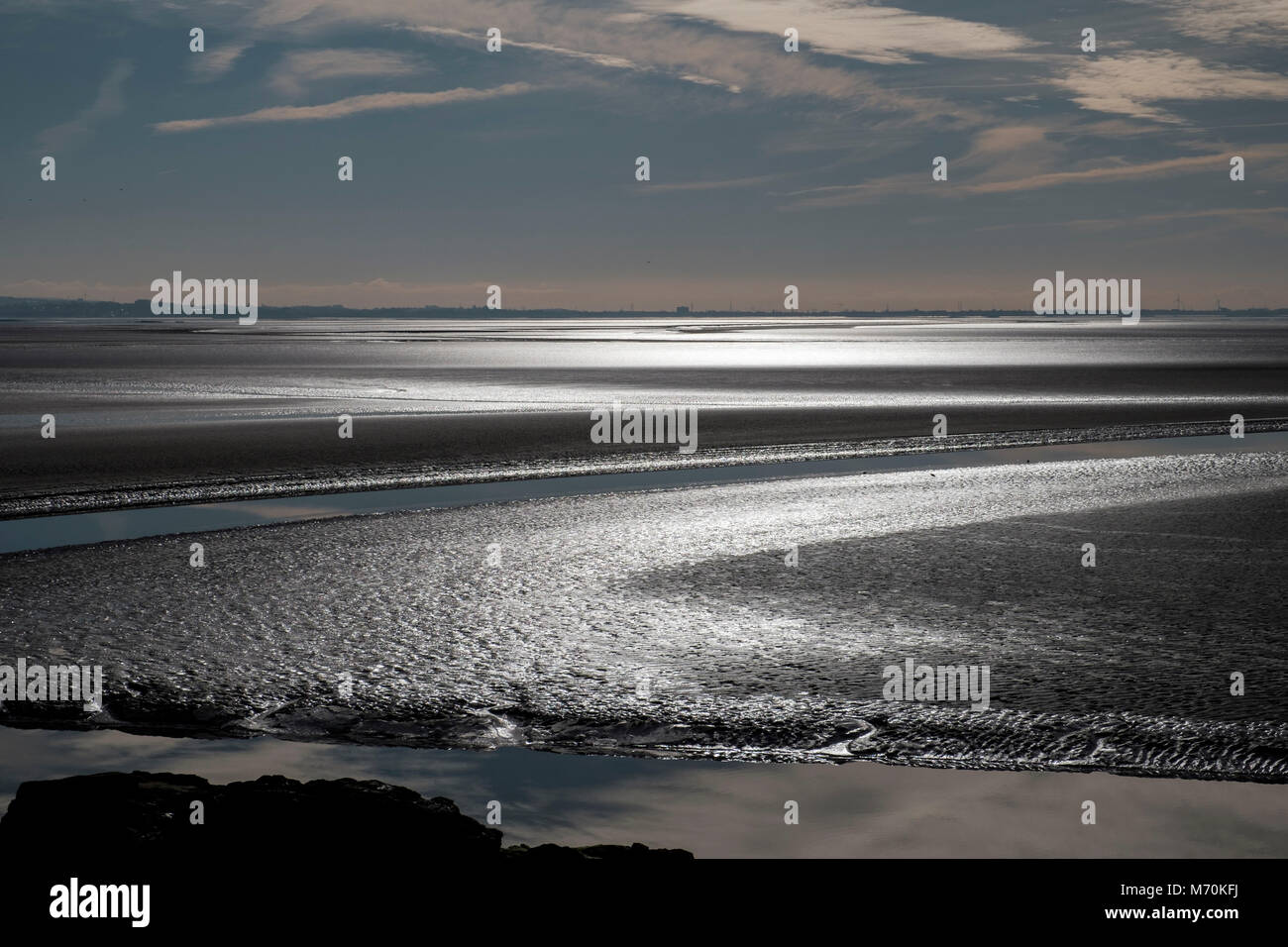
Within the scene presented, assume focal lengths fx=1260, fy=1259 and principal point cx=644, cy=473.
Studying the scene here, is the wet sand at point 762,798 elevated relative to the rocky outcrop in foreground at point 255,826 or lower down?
lower down

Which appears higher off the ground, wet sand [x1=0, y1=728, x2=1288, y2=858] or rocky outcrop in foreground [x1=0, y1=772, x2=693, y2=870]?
rocky outcrop in foreground [x1=0, y1=772, x2=693, y2=870]

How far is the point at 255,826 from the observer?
4.95 meters

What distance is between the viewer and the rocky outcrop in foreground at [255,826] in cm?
484

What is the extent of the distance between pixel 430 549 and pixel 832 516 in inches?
189

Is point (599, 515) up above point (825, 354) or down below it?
below

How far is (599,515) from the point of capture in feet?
48.5

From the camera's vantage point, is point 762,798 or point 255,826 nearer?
point 255,826

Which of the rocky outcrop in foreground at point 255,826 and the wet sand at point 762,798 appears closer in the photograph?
the rocky outcrop in foreground at point 255,826

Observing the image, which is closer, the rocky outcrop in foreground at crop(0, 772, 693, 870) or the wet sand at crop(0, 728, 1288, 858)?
the rocky outcrop in foreground at crop(0, 772, 693, 870)

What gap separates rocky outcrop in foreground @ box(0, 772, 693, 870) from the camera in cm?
484

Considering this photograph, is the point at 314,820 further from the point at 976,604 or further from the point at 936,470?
the point at 936,470

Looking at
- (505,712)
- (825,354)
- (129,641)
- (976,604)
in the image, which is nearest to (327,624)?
(129,641)

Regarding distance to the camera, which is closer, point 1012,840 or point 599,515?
point 1012,840

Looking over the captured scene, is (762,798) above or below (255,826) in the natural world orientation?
below
